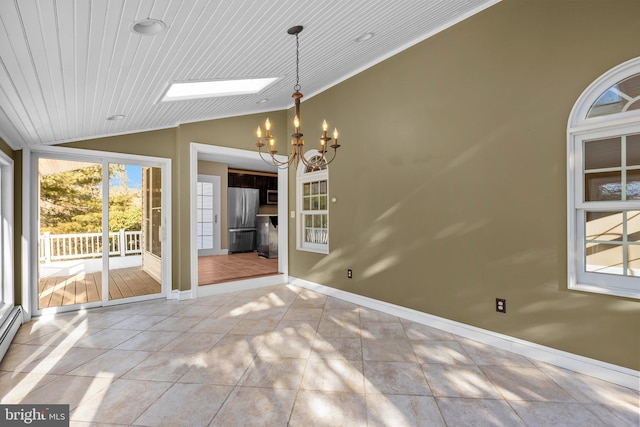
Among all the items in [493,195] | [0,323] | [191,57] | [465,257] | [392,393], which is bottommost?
[392,393]

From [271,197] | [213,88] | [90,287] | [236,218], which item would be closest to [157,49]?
[213,88]

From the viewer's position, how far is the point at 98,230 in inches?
154

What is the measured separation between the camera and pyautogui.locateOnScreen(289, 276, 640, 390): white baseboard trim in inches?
85.4

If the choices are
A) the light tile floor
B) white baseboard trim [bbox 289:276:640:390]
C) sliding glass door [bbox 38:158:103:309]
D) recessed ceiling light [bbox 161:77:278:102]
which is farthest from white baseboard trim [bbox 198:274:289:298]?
recessed ceiling light [bbox 161:77:278:102]

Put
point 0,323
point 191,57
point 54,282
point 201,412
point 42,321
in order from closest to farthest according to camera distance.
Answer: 1. point 201,412
2. point 191,57
3. point 0,323
4. point 42,321
5. point 54,282

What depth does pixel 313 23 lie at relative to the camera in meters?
2.48

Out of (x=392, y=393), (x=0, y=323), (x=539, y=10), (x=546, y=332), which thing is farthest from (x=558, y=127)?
(x=0, y=323)

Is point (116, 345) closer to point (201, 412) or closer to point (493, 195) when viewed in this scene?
point (201, 412)

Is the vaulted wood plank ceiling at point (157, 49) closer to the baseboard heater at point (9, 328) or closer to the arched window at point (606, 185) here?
the arched window at point (606, 185)

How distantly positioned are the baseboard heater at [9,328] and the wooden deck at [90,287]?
351mm

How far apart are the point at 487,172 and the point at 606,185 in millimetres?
849

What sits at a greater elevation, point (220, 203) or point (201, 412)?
point (220, 203)

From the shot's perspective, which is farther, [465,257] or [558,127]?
[465,257]

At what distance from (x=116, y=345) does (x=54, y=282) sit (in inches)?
66.9
